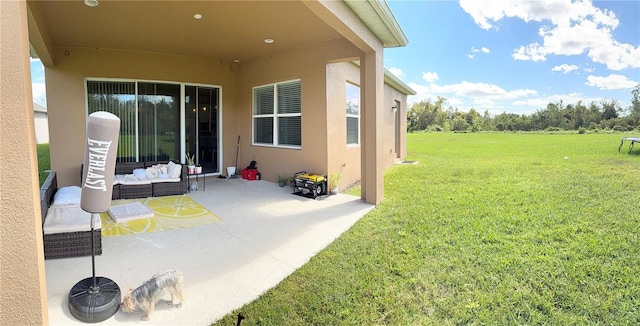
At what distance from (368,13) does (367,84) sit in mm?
1365

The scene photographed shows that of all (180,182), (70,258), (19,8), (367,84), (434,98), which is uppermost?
(434,98)

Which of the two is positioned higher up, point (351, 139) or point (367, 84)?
point (367, 84)

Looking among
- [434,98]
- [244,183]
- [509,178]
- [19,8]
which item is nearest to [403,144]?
[509,178]

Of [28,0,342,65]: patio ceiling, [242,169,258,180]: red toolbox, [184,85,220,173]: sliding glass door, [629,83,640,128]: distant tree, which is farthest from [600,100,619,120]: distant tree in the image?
[184,85,220,173]: sliding glass door

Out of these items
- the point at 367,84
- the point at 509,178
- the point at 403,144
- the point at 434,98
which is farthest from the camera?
the point at 434,98

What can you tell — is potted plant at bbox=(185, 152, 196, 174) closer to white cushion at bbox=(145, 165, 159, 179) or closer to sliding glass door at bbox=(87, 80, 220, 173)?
sliding glass door at bbox=(87, 80, 220, 173)

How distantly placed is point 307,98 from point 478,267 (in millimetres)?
5007

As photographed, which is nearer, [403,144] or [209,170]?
[209,170]

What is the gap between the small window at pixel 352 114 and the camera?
8.04 meters

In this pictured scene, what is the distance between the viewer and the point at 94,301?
2480 millimetres

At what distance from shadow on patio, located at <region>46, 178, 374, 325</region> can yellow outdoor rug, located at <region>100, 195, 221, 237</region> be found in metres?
0.20

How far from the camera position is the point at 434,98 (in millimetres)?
48500

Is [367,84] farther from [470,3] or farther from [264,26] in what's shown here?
[470,3]

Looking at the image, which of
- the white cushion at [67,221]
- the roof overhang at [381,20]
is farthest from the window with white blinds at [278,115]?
the white cushion at [67,221]
